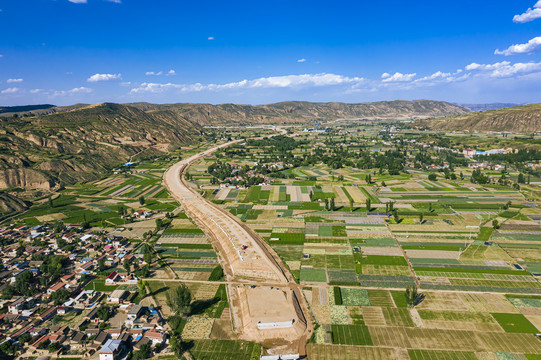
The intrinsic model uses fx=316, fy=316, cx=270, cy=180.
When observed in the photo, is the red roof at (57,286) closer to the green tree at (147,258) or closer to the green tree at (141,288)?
the green tree at (147,258)

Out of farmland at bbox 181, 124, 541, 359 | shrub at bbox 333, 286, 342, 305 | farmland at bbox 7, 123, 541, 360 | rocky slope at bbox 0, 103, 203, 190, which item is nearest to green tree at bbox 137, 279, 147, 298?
farmland at bbox 7, 123, 541, 360

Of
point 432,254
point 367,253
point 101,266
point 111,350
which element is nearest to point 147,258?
point 101,266

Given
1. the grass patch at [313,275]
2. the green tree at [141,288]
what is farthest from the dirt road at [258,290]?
the green tree at [141,288]

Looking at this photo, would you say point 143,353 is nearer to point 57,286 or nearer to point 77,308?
point 77,308

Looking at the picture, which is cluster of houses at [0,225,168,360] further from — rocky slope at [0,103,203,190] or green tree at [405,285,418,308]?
rocky slope at [0,103,203,190]

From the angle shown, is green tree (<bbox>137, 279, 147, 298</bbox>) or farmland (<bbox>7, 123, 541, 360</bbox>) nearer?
farmland (<bbox>7, 123, 541, 360</bbox>)
